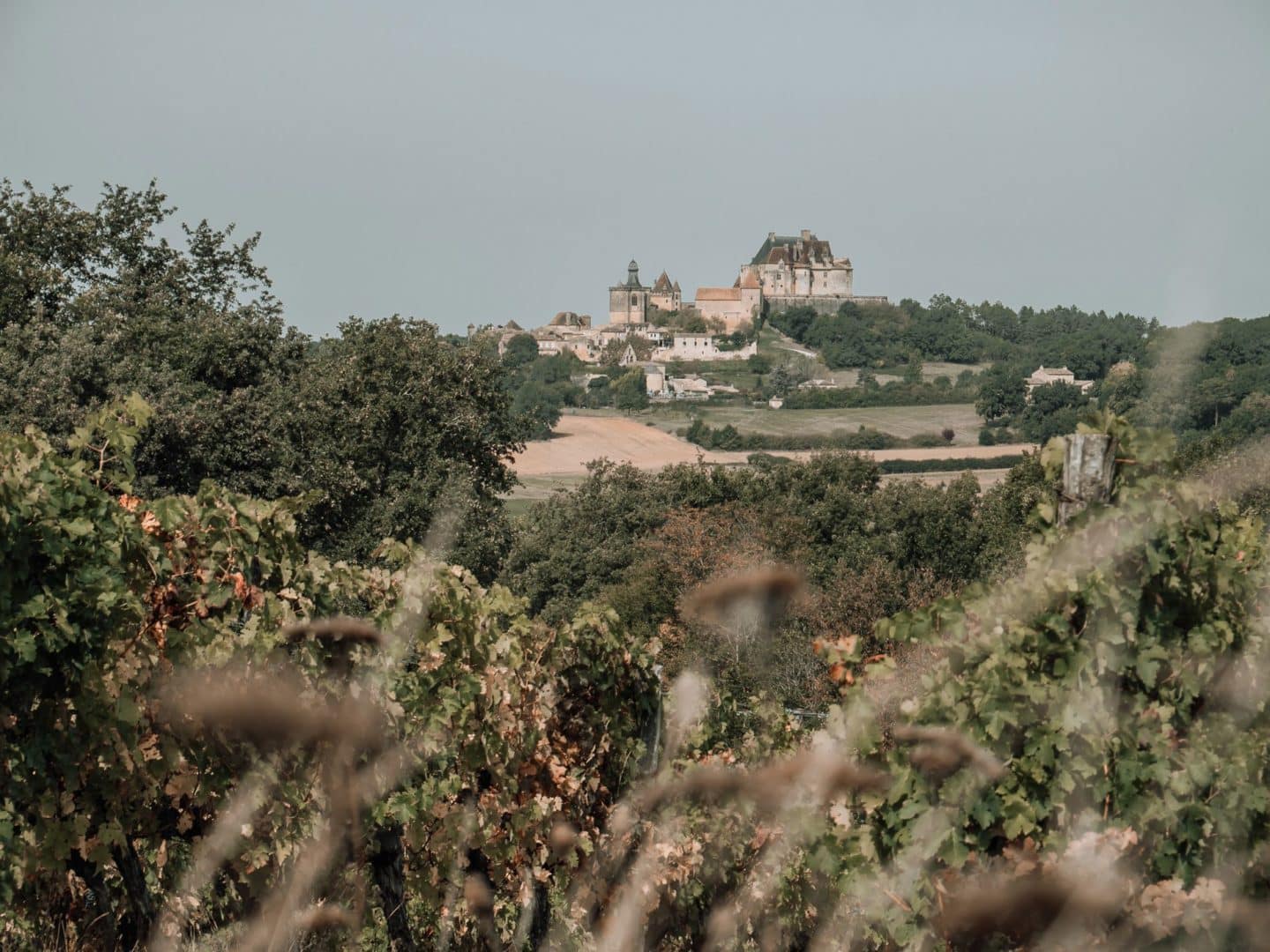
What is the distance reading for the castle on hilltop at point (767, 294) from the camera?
625 ft

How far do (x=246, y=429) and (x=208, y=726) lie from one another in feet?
45.9

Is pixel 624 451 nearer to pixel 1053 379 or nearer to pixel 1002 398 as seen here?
pixel 1002 398

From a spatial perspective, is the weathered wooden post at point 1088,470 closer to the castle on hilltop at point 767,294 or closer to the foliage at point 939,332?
the foliage at point 939,332

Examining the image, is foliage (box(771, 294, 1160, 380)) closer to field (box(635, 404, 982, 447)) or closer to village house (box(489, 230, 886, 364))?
village house (box(489, 230, 886, 364))

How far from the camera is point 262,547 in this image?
23.2 feet

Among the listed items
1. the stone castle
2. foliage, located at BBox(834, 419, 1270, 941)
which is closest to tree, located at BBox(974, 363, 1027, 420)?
the stone castle

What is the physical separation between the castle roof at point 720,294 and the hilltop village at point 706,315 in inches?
4.4

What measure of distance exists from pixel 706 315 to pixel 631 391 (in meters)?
50.5

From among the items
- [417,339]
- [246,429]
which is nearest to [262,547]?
[246,429]

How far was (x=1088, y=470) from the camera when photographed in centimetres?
521

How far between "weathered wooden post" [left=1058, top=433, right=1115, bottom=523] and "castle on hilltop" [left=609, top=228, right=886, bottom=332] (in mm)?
185491

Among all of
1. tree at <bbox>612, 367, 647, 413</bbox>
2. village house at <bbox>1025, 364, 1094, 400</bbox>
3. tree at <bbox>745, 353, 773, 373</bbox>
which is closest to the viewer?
village house at <bbox>1025, 364, 1094, 400</bbox>

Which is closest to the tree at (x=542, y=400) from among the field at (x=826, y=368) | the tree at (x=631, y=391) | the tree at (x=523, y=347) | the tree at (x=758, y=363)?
the tree at (x=631, y=391)

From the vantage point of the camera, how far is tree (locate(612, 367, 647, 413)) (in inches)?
→ 5266
